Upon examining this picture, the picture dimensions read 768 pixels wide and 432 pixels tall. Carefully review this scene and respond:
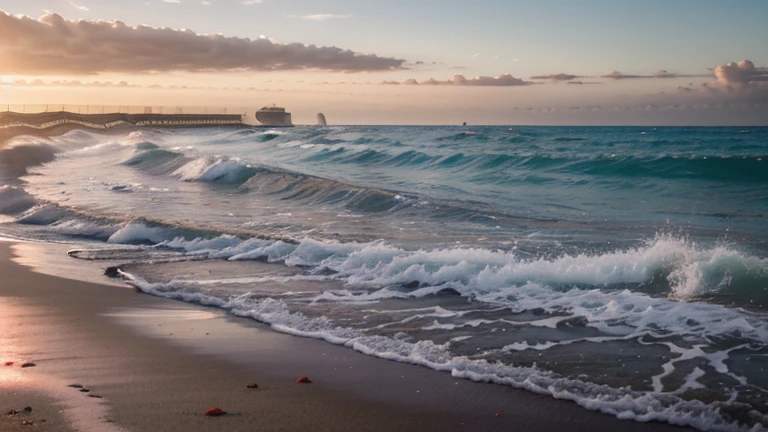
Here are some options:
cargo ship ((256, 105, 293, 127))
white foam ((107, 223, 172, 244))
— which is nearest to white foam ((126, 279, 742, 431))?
white foam ((107, 223, 172, 244))

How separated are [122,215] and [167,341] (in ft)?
32.7

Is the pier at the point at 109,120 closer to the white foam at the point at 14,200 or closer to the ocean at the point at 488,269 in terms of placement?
the white foam at the point at 14,200

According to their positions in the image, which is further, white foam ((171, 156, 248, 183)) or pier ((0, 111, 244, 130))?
pier ((0, 111, 244, 130))

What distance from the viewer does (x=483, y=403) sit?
16.8 ft

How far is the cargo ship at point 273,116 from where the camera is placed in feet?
382

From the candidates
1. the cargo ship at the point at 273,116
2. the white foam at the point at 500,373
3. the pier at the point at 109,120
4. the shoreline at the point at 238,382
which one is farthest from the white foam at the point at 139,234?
the cargo ship at the point at 273,116

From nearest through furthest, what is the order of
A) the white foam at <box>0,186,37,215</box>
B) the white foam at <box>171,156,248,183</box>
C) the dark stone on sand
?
the dark stone on sand, the white foam at <box>0,186,37,215</box>, the white foam at <box>171,156,248,183</box>

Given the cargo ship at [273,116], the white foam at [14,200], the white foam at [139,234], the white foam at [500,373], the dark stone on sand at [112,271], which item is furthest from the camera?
the cargo ship at [273,116]

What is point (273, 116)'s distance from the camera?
386 feet

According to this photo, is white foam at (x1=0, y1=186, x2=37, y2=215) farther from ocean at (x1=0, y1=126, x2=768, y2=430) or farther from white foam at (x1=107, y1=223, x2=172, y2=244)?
white foam at (x1=107, y1=223, x2=172, y2=244)

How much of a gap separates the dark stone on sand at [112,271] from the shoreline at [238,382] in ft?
7.09

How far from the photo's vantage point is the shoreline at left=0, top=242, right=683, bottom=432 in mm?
4742

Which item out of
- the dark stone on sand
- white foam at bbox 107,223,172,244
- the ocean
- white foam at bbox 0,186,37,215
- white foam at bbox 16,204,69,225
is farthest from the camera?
white foam at bbox 0,186,37,215

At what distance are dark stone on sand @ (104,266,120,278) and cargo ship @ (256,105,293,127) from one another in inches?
4171
